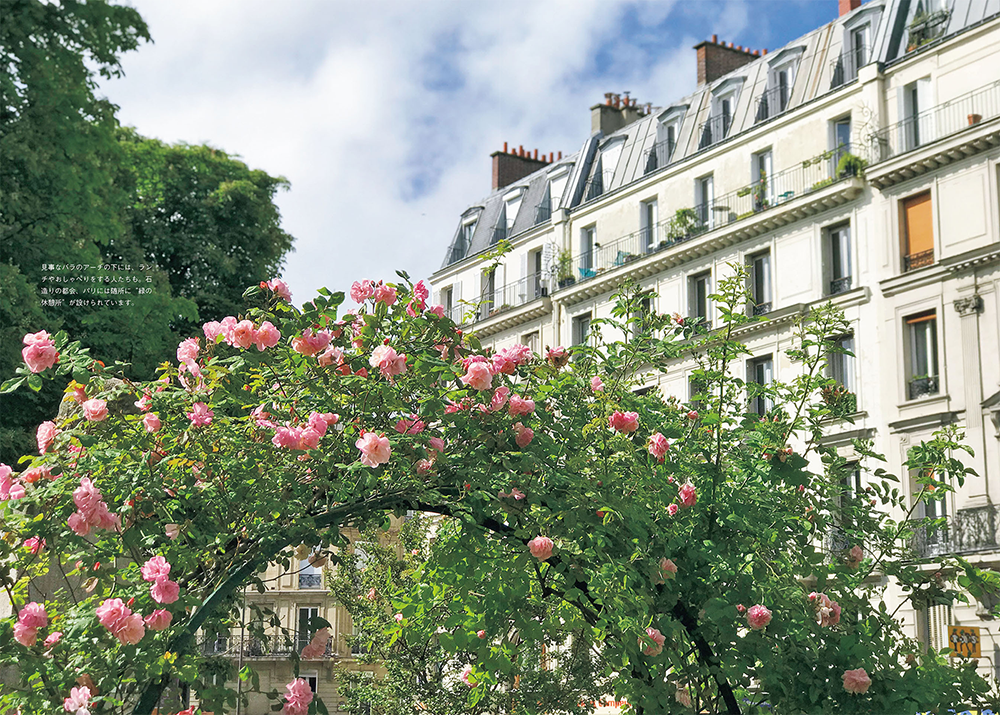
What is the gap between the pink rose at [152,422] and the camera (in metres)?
6.94

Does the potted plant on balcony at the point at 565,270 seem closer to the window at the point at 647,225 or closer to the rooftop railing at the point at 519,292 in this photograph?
the rooftop railing at the point at 519,292

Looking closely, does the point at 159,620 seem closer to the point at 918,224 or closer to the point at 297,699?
the point at 297,699

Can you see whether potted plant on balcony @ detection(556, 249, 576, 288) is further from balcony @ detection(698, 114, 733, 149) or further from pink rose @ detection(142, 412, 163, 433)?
pink rose @ detection(142, 412, 163, 433)

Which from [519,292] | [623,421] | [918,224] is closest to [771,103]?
[918,224]

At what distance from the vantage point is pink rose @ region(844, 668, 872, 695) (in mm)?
7977

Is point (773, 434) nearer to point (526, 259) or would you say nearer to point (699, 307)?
point (699, 307)

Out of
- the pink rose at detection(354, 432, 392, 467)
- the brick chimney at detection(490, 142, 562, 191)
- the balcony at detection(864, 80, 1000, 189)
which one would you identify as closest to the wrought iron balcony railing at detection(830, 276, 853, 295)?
the balcony at detection(864, 80, 1000, 189)

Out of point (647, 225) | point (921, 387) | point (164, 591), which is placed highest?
point (647, 225)

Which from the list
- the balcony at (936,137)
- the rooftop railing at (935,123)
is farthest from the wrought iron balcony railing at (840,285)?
the rooftop railing at (935,123)

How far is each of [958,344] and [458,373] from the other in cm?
2438

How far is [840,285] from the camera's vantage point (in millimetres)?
32812

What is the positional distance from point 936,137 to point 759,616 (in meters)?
25.2

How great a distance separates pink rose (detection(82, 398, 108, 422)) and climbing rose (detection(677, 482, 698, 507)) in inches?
139

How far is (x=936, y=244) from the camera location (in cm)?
3016
